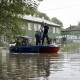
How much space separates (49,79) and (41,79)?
0.25 m

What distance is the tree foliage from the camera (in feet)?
48.2

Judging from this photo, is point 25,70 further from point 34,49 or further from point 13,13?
point 34,49

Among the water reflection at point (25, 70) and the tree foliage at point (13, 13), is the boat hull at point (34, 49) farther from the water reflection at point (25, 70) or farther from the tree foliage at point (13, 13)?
the water reflection at point (25, 70)

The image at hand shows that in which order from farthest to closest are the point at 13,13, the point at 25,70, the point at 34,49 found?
the point at 34,49, the point at 13,13, the point at 25,70

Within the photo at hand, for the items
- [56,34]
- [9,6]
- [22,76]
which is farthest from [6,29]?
[56,34]

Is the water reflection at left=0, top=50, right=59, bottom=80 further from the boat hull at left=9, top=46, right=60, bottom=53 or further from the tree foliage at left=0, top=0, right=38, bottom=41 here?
the boat hull at left=9, top=46, right=60, bottom=53

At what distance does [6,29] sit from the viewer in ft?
57.5

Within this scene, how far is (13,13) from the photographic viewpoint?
15.8 m

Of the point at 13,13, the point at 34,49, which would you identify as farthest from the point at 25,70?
the point at 34,49

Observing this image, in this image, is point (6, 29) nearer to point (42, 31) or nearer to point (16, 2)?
point (16, 2)

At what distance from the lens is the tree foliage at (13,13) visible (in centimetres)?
1470

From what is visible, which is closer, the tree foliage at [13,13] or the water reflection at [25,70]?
the water reflection at [25,70]

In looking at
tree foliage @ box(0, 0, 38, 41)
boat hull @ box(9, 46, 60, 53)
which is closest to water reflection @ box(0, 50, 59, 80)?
tree foliage @ box(0, 0, 38, 41)

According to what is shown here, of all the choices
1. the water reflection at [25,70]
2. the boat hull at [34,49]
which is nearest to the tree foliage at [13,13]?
the water reflection at [25,70]
